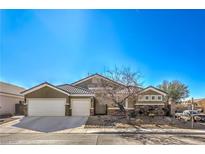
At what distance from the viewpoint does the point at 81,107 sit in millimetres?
23797

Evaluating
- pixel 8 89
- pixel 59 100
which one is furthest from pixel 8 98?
pixel 59 100

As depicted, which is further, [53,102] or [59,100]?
[59,100]

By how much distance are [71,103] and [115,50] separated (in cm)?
907

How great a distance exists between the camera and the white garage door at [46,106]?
22955 millimetres

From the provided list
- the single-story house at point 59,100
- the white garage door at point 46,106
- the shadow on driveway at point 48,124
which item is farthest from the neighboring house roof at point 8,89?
the shadow on driveway at point 48,124

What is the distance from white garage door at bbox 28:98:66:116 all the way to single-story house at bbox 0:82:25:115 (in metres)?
2.99

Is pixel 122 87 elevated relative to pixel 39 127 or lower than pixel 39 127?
elevated

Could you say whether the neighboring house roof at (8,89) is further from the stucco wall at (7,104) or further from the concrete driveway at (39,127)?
the concrete driveway at (39,127)

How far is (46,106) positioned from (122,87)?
770 centimetres

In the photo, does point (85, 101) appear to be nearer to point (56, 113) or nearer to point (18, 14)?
point (56, 113)

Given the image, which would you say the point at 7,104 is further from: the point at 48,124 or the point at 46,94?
the point at 48,124

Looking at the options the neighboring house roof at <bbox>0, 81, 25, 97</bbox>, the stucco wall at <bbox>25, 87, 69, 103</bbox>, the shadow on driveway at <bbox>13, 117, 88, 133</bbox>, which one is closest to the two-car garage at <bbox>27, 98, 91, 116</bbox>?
the stucco wall at <bbox>25, 87, 69, 103</bbox>
